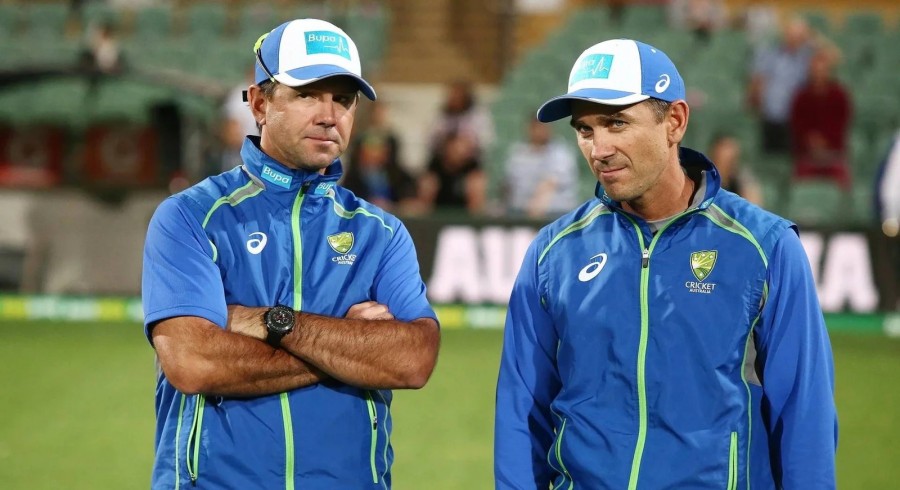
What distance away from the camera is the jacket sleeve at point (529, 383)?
3637 mm

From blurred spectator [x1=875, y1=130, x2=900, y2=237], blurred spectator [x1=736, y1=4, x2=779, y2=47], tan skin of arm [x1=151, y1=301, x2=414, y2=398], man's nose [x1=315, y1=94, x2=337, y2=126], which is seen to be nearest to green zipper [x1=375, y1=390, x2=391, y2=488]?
tan skin of arm [x1=151, y1=301, x2=414, y2=398]

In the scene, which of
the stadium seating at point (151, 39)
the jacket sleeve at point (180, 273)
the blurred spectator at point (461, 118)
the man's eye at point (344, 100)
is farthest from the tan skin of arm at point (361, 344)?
the stadium seating at point (151, 39)

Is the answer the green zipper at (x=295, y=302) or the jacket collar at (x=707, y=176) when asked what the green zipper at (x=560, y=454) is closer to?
the jacket collar at (x=707, y=176)

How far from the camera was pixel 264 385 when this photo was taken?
3600 mm

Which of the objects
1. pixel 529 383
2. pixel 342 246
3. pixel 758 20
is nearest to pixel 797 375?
pixel 529 383

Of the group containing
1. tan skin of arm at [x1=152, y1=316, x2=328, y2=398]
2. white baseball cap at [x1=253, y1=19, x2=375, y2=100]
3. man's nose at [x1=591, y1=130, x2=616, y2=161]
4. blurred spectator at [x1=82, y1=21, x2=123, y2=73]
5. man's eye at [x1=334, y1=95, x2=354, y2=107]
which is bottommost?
blurred spectator at [x1=82, y1=21, x2=123, y2=73]

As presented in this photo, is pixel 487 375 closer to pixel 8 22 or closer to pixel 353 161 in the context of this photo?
pixel 353 161

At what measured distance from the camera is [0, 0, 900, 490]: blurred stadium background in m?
8.47

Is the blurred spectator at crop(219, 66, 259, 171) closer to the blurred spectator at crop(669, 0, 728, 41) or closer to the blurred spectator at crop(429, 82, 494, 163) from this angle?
the blurred spectator at crop(429, 82, 494, 163)

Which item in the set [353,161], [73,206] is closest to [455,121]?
[353,161]

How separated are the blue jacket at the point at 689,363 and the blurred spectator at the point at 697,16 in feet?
49.5

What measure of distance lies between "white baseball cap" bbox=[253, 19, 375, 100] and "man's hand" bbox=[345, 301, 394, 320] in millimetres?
663

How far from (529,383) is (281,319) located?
773 mm

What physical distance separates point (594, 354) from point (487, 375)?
652cm
